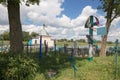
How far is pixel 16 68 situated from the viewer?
955 centimetres

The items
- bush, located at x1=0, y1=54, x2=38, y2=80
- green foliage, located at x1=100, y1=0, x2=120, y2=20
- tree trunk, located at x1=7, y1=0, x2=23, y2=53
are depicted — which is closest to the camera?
bush, located at x1=0, y1=54, x2=38, y2=80

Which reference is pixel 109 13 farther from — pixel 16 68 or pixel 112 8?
pixel 16 68

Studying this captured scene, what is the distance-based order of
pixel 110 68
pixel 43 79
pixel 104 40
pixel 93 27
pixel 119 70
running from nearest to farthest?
1. pixel 43 79
2. pixel 119 70
3. pixel 110 68
4. pixel 93 27
5. pixel 104 40

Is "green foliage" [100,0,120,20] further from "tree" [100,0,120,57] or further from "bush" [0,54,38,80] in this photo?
"bush" [0,54,38,80]

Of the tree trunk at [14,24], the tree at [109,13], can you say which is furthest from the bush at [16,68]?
the tree at [109,13]

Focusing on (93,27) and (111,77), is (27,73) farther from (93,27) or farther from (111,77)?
(93,27)

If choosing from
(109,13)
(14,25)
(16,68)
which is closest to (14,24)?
(14,25)

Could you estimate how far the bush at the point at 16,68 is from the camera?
31.0 feet

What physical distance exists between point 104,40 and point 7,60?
18.4 meters

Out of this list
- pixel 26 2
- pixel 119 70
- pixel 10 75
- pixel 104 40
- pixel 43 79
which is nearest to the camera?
pixel 10 75

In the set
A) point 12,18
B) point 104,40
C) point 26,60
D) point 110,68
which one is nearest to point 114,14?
point 104,40

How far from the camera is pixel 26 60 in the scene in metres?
10.1

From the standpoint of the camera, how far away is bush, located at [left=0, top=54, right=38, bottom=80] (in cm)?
944

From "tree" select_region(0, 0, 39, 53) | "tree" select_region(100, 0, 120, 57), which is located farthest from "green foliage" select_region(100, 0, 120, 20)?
"tree" select_region(0, 0, 39, 53)
